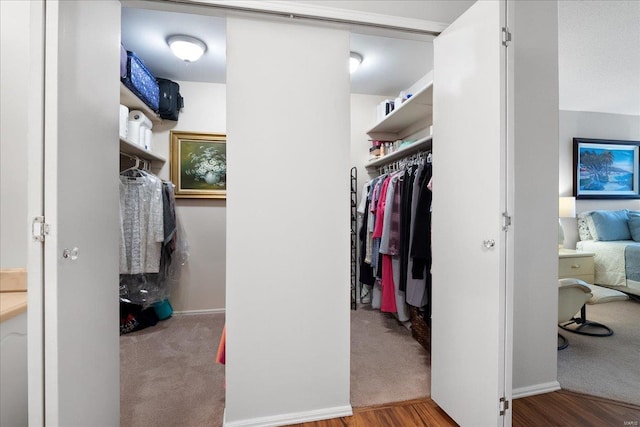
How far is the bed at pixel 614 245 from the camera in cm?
324

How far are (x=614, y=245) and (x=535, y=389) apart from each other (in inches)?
119

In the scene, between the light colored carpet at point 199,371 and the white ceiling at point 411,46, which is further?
the white ceiling at point 411,46

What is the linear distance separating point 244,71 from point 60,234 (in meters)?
1.01

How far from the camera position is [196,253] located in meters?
2.96

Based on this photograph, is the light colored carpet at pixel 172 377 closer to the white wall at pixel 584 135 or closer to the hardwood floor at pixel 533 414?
the hardwood floor at pixel 533 414

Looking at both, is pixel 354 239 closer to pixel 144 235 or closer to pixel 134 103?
pixel 144 235

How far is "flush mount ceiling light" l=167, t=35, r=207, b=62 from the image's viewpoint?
2.16 meters

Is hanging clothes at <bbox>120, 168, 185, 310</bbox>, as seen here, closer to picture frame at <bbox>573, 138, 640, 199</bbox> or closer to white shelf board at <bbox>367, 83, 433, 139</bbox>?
white shelf board at <bbox>367, 83, 433, 139</bbox>

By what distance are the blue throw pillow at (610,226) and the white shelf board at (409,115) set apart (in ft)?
10.1

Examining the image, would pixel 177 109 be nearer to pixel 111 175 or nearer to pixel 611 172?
pixel 111 175

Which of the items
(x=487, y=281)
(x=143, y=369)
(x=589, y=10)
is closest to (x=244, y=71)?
(x=487, y=281)

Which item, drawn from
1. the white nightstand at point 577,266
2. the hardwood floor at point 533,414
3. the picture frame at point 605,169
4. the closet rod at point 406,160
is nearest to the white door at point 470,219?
the hardwood floor at point 533,414

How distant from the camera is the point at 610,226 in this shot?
144 inches

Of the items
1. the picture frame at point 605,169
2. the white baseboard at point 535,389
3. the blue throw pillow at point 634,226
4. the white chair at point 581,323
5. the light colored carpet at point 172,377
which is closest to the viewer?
the light colored carpet at point 172,377
